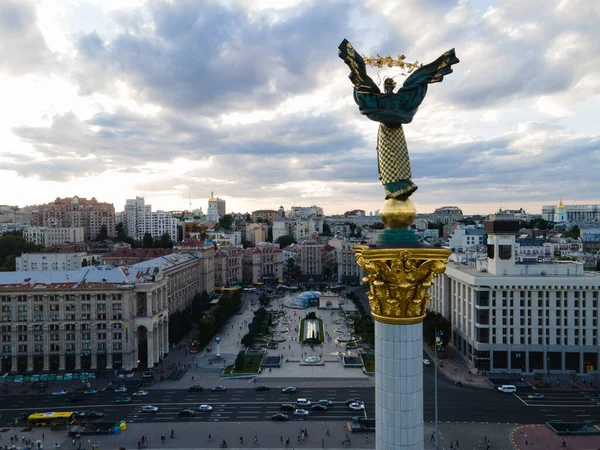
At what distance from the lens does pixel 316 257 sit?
162m

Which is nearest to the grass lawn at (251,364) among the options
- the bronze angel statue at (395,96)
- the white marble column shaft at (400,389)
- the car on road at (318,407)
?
the car on road at (318,407)

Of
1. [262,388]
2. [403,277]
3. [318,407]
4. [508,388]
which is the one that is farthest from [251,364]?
[403,277]

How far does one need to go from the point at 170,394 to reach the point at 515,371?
47.8 m

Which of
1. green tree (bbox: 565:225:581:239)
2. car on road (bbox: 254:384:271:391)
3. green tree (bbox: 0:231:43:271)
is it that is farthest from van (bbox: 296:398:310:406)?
green tree (bbox: 565:225:581:239)

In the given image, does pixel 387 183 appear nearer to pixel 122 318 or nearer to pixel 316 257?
pixel 122 318

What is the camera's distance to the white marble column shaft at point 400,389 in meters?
18.2

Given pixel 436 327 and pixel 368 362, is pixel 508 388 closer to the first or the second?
pixel 436 327

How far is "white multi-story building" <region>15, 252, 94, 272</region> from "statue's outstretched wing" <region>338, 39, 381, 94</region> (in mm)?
121299

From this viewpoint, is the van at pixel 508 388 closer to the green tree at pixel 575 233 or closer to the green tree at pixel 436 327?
the green tree at pixel 436 327

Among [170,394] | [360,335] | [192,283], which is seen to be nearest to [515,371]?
[360,335]

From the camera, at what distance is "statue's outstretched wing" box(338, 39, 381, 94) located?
19250mm

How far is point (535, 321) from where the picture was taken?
66250mm

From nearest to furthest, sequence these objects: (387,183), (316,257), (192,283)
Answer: (387,183)
(192,283)
(316,257)

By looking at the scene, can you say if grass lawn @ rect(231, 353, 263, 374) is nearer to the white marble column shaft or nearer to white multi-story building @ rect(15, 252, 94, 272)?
the white marble column shaft
